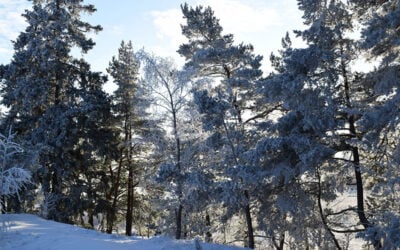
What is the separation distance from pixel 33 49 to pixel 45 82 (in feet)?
6.61

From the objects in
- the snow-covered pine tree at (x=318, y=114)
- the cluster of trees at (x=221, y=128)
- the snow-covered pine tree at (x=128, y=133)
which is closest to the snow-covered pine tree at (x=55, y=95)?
the cluster of trees at (x=221, y=128)

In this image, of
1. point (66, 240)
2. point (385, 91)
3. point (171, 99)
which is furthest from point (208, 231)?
point (385, 91)

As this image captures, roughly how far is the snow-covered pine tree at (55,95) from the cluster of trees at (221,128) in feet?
0.25

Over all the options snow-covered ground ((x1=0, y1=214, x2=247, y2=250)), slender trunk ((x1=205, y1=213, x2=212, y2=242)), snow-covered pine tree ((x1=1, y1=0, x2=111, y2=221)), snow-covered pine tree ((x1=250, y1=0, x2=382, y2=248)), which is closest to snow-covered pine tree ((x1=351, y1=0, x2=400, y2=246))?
snow-covered pine tree ((x1=250, y1=0, x2=382, y2=248))

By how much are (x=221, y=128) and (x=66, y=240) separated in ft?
25.9

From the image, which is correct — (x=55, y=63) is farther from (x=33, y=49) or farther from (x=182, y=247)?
(x=182, y=247)

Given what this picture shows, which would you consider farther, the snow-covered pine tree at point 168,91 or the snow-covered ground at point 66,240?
the snow-covered pine tree at point 168,91

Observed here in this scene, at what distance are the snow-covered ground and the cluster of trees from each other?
4.67 ft

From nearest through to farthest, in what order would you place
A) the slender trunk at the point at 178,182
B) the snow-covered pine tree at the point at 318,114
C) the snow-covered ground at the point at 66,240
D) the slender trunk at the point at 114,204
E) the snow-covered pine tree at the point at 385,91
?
1. the snow-covered pine tree at the point at 385,91
2. the snow-covered ground at the point at 66,240
3. the snow-covered pine tree at the point at 318,114
4. the slender trunk at the point at 178,182
5. the slender trunk at the point at 114,204

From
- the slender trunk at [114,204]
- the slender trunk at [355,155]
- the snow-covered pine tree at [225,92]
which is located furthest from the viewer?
the slender trunk at [114,204]

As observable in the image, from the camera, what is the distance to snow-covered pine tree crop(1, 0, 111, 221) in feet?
68.4

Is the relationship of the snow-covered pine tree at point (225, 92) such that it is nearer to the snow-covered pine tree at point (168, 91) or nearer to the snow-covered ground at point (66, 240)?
the snow-covered pine tree at point (168, 91)

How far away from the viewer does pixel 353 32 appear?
13188 millimetres

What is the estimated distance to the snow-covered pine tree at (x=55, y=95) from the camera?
20844 millimetres
